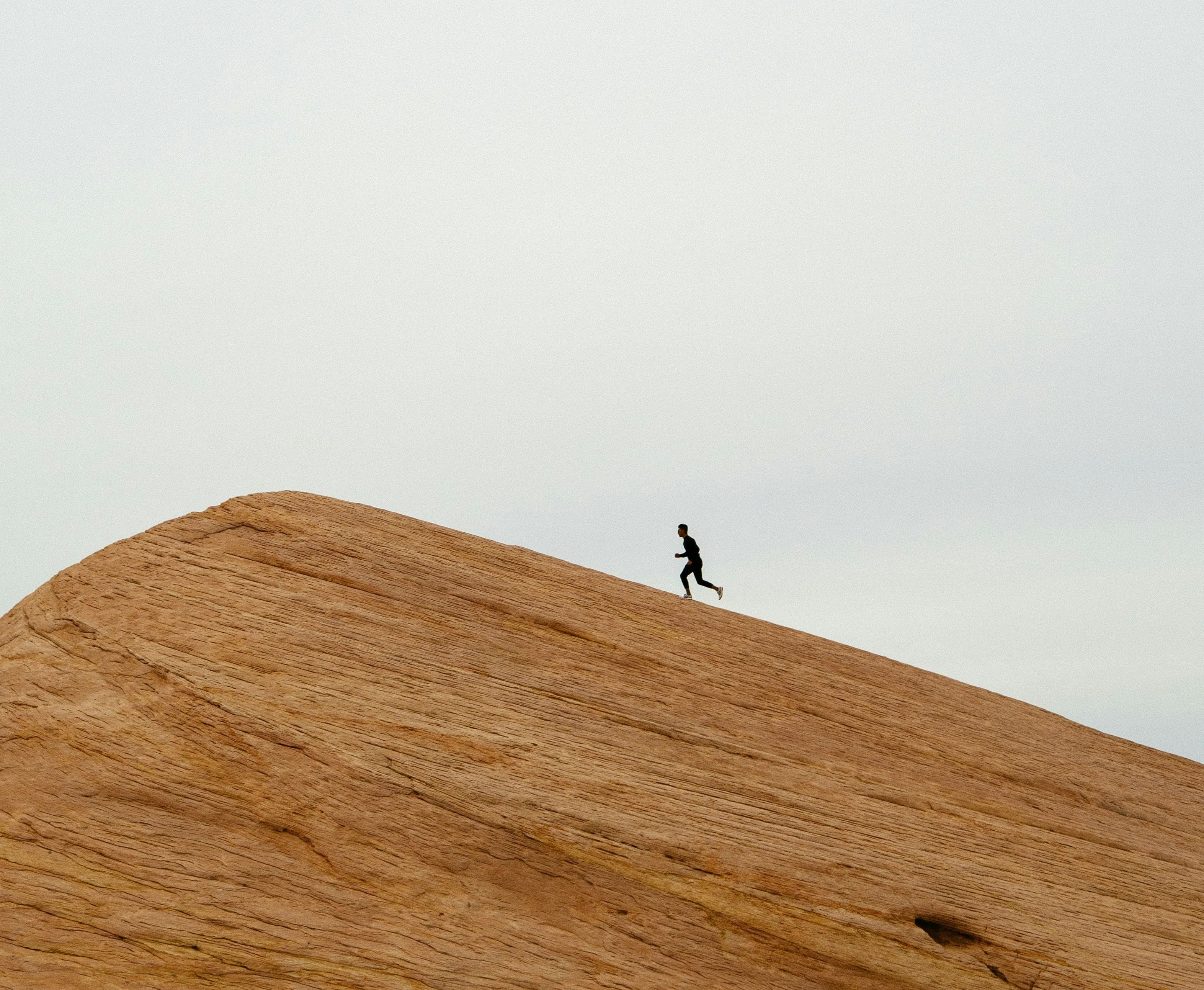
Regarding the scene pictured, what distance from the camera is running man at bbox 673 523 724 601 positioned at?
27531 mm

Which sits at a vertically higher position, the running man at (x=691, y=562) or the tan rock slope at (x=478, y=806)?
the running man at (x=691, y=562)

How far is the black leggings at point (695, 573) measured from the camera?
90.9ft

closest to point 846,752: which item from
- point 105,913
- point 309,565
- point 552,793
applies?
point 552,793

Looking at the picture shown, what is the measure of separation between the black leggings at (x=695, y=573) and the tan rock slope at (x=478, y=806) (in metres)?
5.62

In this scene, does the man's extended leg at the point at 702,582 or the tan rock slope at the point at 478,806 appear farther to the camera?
the man's extended leg at the point at 702,582

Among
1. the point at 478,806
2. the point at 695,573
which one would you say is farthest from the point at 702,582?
the point at 478,806

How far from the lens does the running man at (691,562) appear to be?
90.3ft

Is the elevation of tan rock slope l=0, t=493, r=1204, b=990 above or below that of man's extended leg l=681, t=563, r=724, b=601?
below

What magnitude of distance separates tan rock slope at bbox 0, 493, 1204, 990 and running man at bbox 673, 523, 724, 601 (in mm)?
5622

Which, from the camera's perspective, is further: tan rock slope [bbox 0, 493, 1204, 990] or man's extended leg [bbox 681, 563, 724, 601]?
man's extended leg [bbox 681, 563, 724, 601]

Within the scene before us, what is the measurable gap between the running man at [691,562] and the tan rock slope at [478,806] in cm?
562

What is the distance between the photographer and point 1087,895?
18.2 m

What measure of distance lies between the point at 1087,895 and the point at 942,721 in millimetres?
4800

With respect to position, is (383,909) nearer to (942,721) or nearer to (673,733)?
(673,733)
